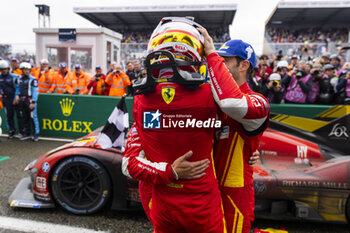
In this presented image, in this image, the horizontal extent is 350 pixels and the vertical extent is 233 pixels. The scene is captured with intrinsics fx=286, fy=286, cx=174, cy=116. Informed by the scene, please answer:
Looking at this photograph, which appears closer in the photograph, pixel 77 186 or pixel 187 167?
pixel 187 167

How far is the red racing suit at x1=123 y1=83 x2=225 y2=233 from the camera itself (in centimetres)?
127

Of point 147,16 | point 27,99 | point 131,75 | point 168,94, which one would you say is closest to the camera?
point 168,94

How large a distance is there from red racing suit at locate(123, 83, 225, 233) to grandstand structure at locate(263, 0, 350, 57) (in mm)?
20900

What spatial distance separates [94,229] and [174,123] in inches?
81.7

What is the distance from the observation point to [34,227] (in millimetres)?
2855

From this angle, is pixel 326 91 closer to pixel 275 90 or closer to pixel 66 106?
pixel 275 90

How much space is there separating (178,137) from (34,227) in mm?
2342

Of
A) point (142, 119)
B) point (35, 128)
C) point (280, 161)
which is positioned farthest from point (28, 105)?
point (142, 119)

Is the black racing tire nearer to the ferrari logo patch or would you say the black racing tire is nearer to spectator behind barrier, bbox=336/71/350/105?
the ferrari logo patch

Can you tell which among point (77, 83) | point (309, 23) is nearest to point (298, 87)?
point (77, 83)

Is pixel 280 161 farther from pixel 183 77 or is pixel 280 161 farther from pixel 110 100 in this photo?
pixel 110 100

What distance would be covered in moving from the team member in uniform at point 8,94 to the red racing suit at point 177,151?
6.89 meters

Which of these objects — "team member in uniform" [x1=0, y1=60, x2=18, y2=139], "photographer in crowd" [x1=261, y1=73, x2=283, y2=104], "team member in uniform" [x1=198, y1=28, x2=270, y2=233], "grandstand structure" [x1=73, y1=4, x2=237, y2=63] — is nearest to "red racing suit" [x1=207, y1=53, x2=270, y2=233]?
"team member in uniform" [x1=198, y1=28, x2=270, y2=233]

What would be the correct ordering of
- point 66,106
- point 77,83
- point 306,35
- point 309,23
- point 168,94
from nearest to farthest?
point 168,94 → point 66,106 → point 77,83 → point 306,35 → point 309,23
